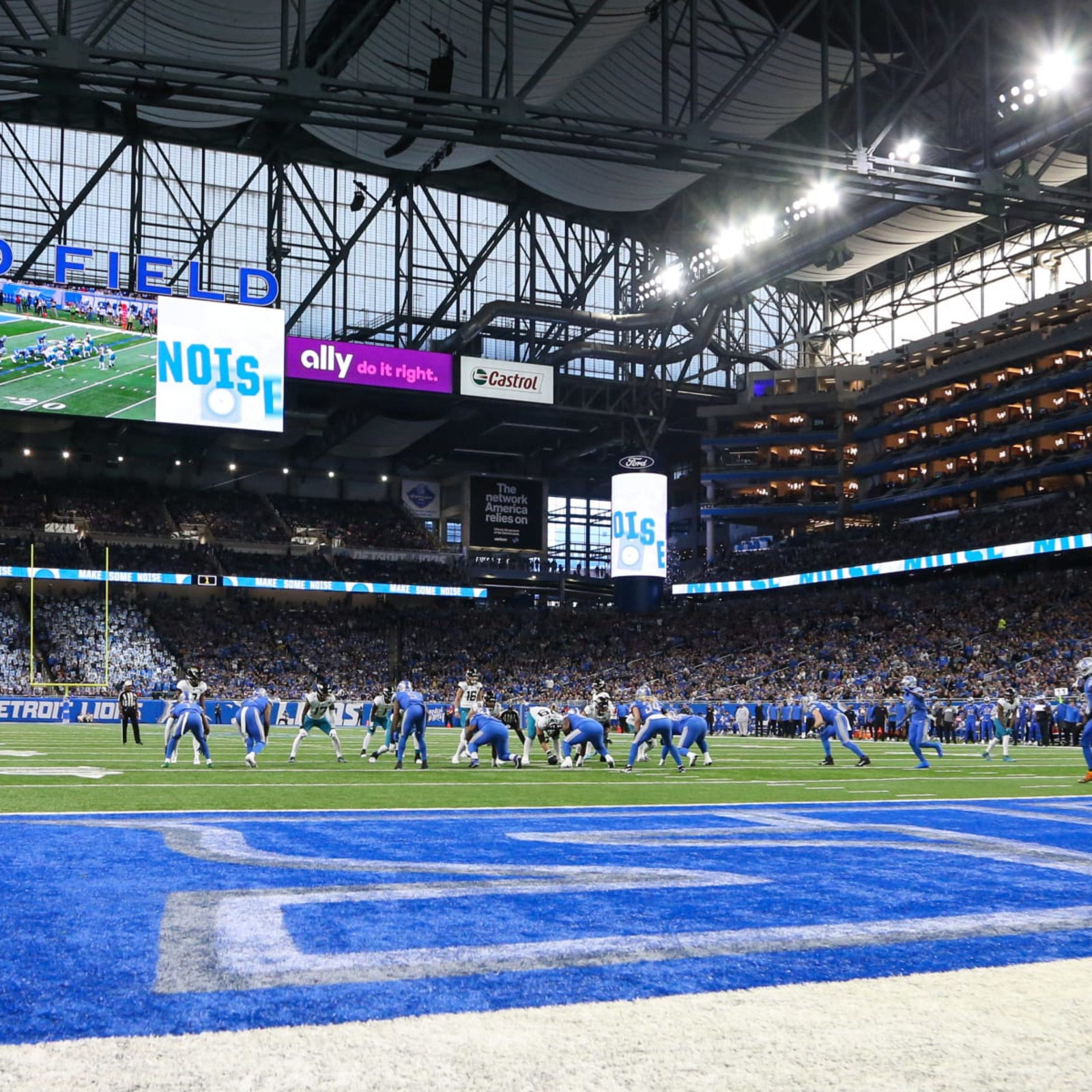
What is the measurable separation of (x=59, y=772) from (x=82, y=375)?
30168mm

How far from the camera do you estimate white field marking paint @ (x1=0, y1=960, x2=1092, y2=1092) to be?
363cm

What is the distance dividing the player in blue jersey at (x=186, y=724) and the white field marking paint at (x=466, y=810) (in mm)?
3201

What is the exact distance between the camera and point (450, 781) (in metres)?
16.9

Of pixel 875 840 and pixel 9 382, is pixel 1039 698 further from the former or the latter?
pixel 9 382

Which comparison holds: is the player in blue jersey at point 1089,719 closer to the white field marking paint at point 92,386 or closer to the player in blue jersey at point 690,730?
the player in blue jersey at point 690,730

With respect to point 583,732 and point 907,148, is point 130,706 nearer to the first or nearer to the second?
point 583,732

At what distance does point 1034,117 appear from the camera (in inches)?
1267

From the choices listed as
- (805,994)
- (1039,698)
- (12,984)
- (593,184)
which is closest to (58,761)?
(12,984)

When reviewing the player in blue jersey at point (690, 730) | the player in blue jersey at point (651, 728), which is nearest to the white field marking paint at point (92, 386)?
the player in blue jersey at point (651, 728)

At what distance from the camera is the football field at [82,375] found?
4331cm

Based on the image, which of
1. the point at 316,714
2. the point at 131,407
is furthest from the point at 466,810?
the point at 131,407

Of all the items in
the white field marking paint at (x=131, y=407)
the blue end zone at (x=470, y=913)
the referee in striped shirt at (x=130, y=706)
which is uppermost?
the white field marking paint at (x=131, y=407)

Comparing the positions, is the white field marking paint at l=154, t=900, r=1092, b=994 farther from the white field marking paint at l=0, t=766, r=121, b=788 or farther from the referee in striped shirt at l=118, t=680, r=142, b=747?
the referee in striped shirt at l=118, t=680, r=142, b=747

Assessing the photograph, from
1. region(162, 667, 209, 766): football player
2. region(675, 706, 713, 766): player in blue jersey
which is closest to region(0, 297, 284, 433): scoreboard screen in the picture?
region(162, 667, 209, 766): football player
